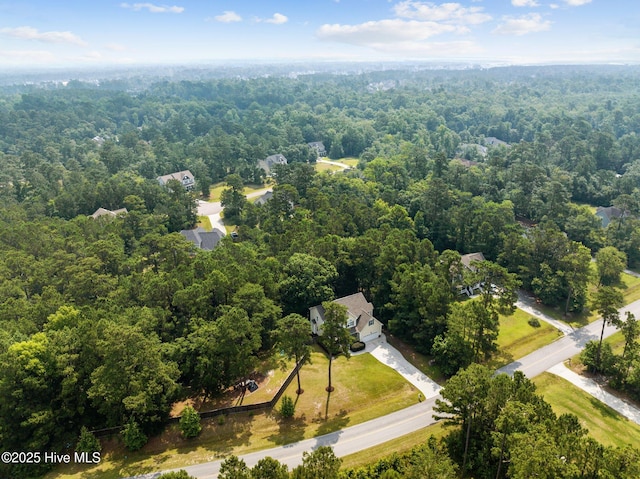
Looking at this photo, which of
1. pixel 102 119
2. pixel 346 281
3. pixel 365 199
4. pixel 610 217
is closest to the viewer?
pixel 346 281

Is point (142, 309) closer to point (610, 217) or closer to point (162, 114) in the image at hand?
point (610, 217)

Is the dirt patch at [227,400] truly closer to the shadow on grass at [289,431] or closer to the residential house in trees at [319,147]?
the shadow on grass at [289,431]

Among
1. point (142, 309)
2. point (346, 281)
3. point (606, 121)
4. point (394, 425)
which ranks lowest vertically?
point (394, 425)

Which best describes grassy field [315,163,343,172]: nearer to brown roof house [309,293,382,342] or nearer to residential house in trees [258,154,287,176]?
residential house in trees [258,154,287,176]

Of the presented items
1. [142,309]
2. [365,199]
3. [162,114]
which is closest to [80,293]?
[142,309]

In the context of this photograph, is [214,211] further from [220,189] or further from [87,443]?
[87,443]
